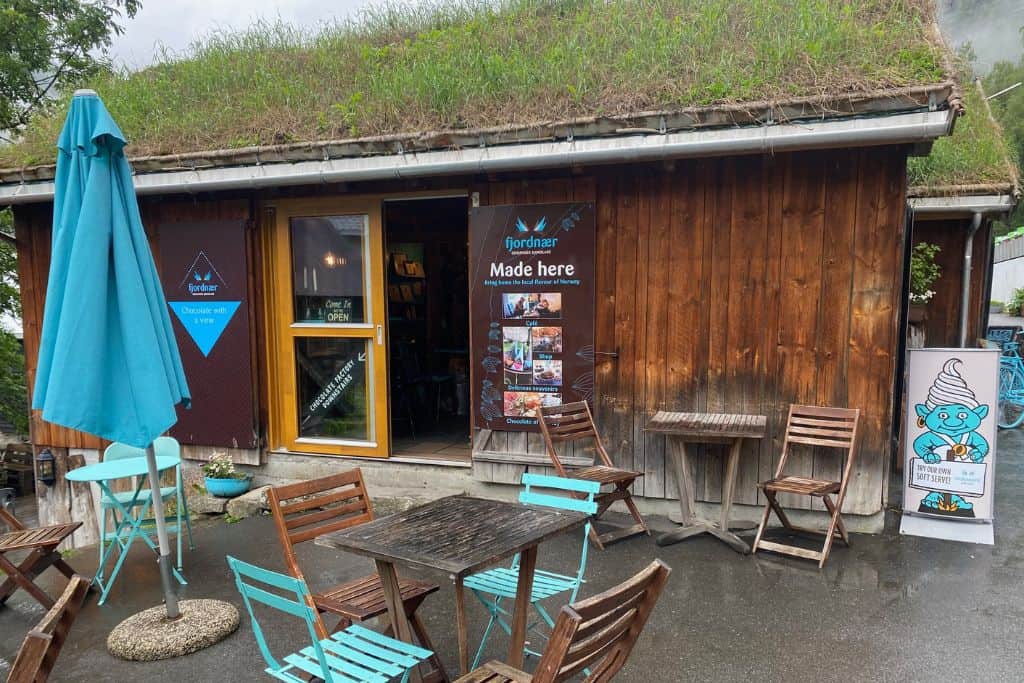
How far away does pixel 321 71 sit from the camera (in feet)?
24.6

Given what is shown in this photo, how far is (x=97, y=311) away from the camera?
3.07 meters

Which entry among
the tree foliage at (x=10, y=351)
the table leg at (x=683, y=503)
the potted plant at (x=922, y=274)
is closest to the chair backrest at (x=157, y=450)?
the table leg at (x=683, y=503)

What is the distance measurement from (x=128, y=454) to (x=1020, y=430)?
1019 centimetres

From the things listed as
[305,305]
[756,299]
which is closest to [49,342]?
[305,305]

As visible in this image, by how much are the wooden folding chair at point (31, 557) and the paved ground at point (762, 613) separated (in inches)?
8.5

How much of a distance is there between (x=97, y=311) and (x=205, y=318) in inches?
129

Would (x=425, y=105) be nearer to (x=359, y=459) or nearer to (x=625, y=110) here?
(x=625, y=110)

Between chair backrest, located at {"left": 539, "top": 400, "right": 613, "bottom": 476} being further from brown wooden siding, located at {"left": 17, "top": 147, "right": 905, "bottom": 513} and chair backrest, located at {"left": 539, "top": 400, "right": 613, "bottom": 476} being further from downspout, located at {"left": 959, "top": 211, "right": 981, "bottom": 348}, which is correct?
downspout, located at {"left": 959, "top": 211, "right": 981, "bottom": 348}

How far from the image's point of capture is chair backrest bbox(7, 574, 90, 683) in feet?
6.01

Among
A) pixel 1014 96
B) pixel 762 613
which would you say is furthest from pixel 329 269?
pixel 1014 96

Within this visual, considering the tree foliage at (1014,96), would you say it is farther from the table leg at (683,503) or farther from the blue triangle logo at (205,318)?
the blue triangle logo at (205,318)

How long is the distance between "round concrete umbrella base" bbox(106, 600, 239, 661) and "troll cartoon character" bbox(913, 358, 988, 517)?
4628 mm

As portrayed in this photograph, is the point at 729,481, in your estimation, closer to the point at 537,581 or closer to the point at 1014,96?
the point at 537,581

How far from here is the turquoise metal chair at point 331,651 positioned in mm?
2248
